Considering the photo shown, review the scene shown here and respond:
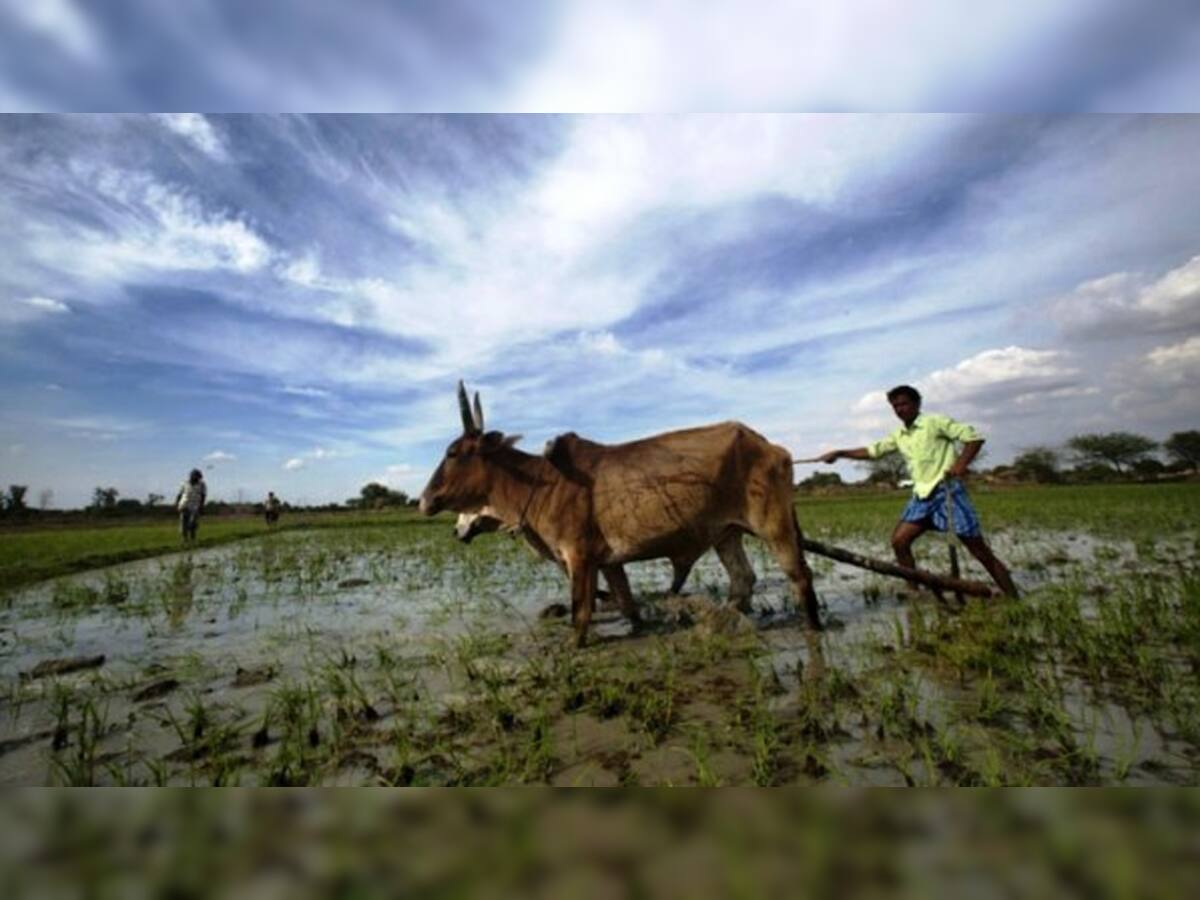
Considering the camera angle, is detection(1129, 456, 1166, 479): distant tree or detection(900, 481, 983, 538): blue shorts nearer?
detection(900, 481, 983, 538): blue shorts

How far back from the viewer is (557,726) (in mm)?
2947

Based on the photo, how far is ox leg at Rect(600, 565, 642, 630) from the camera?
555cm

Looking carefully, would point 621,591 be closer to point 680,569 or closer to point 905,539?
point 680,569

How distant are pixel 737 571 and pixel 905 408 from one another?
211cm

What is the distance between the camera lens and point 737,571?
591cm

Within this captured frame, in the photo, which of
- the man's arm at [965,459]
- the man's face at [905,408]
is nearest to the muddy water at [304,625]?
the man's arm at [965,459]

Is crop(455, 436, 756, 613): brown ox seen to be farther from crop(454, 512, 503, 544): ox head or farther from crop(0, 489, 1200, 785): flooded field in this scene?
crop(0, 489, 1200, 785): flooded field

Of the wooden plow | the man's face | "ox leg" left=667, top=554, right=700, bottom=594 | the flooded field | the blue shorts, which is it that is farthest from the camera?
"ox leg" left=667, top=554, right=700, bottom=594

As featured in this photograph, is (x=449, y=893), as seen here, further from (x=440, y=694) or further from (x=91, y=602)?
(x=91, y=602)

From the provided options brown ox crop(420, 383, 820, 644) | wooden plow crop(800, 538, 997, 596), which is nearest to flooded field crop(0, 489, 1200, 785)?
wooden plow crop(800, 538, 997, 596)

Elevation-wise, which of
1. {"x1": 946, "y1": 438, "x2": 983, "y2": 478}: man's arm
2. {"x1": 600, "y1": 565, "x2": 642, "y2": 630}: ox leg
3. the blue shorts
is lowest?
{"x1": 600, "y1": 565, "x2": 642, "y2": 630}: ox leg

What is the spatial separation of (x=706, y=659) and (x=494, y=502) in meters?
2.43

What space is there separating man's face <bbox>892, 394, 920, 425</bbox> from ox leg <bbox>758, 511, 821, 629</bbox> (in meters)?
1.44

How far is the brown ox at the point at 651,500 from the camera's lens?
505 cm
